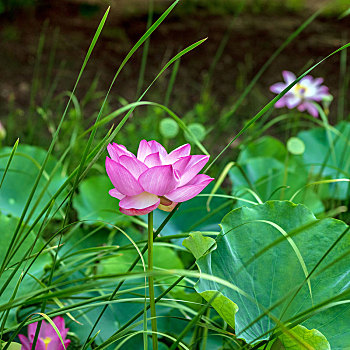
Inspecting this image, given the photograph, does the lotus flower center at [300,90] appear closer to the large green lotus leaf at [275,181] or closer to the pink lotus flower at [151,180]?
the large green lotus leaf at [275,181]

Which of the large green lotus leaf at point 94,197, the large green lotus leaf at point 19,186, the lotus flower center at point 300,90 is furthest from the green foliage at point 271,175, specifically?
the large green lotus leaf at point 19,186

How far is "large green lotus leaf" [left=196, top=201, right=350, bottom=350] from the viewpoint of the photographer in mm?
659

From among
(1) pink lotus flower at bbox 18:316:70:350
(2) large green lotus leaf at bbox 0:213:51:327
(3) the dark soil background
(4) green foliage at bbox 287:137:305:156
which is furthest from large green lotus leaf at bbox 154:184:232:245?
(3) the dark soil background

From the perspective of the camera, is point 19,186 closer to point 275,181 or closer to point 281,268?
point 275,181

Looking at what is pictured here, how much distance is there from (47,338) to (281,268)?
32 cm

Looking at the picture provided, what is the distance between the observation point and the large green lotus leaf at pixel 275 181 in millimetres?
1108

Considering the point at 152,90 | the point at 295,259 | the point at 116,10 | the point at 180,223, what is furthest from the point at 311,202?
the point at 116,10

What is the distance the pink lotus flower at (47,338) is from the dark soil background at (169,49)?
5.25ft

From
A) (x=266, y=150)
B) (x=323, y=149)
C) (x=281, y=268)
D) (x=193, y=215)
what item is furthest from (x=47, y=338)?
(x=323, y=149)

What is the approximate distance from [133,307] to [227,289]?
10.0 inches

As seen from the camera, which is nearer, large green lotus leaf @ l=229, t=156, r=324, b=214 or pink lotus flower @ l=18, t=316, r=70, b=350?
pink lotus flower @ l=18, t=316, r=70, b=350

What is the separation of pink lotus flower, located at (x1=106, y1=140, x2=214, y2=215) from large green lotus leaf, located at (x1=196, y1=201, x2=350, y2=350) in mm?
121

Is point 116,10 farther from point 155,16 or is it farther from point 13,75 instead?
point 13,75

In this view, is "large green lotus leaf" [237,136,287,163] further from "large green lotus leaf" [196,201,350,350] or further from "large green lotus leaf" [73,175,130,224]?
"large green lotus leaf" [196,201,350,350]
